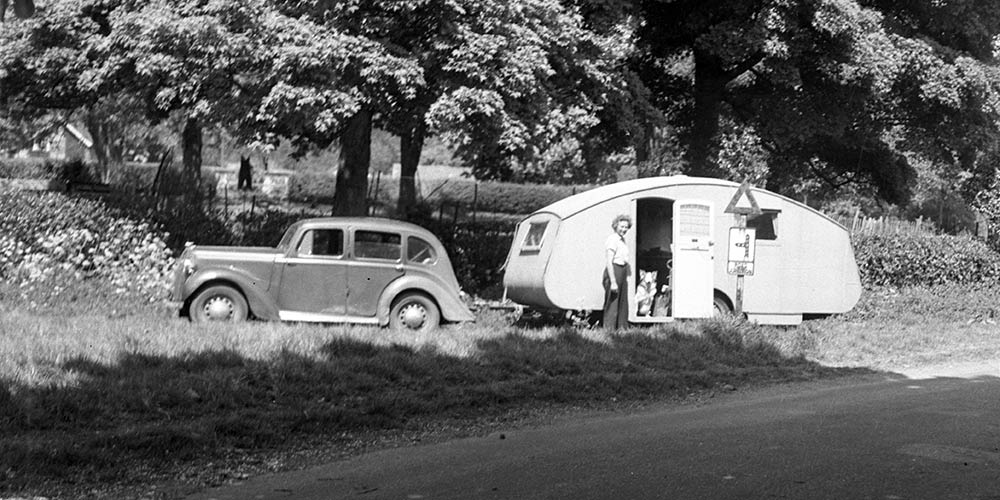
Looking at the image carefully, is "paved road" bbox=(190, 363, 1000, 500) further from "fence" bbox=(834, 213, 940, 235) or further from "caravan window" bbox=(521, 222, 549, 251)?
"fence" bbox=(834, 213, 940, 235)

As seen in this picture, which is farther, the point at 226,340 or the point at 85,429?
the point at 226,340

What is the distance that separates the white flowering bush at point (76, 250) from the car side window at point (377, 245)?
342cm

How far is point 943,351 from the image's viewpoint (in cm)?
1875

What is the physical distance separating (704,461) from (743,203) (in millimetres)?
9609

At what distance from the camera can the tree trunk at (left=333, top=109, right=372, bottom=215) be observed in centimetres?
2256

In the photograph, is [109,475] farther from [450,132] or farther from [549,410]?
[450,132]

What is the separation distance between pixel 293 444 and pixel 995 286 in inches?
836

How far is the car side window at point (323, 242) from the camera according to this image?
57.7 feet

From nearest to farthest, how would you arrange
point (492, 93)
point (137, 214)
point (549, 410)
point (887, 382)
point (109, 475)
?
point (109, 475)
point (549, 410)
point (887, 382)
point (492, 93)
point (137, 214)

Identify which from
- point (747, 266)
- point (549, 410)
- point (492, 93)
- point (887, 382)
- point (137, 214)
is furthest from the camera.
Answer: point (137, 214)

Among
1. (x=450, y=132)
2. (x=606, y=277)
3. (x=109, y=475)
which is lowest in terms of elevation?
(x=109, y=475)

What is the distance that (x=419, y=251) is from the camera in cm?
1798

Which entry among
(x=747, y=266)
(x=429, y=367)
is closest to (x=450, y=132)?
(x=747, y=266)

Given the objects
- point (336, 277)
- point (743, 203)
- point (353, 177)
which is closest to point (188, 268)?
point (336, 277)
